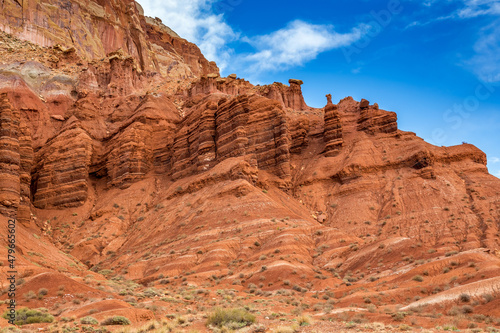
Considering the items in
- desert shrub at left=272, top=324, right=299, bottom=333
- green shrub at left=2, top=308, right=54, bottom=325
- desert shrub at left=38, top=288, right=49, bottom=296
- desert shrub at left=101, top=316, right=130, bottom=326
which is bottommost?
desert shrub at left=272, top=324, right=299, bottom=333

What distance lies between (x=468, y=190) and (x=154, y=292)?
37457 mm

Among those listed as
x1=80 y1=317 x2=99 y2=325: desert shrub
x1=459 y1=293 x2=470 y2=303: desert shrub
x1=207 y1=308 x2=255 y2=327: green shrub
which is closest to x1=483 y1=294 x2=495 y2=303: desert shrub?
x1=459 y1=293 x2=470 y2=303: desert shrub

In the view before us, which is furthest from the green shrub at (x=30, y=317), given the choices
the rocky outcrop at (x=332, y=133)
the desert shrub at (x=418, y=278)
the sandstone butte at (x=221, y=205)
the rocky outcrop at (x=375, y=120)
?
the rocky outcrop at (x=375, y=120)

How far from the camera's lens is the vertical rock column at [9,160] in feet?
132

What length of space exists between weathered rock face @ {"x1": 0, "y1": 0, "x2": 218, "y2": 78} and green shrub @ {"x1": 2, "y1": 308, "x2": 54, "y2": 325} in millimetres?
75636

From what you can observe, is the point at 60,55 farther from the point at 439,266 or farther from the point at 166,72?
the point at 439,266

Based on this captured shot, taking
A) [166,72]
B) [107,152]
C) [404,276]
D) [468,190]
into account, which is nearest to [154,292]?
[404,276]

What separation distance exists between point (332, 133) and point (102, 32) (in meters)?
70.1

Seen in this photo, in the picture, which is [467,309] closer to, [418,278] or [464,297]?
[464,297]

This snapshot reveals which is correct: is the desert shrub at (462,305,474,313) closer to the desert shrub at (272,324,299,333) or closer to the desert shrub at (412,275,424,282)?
the desert shrub at (412,275,424,282)

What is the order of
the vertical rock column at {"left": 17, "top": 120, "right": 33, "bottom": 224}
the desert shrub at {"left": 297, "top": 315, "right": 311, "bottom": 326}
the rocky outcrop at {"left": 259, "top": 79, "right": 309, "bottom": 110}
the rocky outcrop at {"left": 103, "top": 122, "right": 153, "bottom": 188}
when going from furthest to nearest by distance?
the rocky outcrop at {"left": 259, "top": 79, "right": 309, "bottom": 110}, the rocky outcrop at {"left": 103, "top": 122, "right": 153, "bottom": 188}, the vertical rock column at {"left": 17, "top": 120, "right": 33, "bottom": 224}, the desert shrub at {"left": 297, "top": 315, "right": 311, "bottom": 326}

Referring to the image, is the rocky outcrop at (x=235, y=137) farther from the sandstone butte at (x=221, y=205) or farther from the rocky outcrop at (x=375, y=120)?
the rocky outcrop at (x=375, y=120)

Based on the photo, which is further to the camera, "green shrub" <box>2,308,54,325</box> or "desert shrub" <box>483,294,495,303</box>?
"desert shrub" <box>483,294,495,303</box>

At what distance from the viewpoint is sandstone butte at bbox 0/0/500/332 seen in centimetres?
A: 2144
